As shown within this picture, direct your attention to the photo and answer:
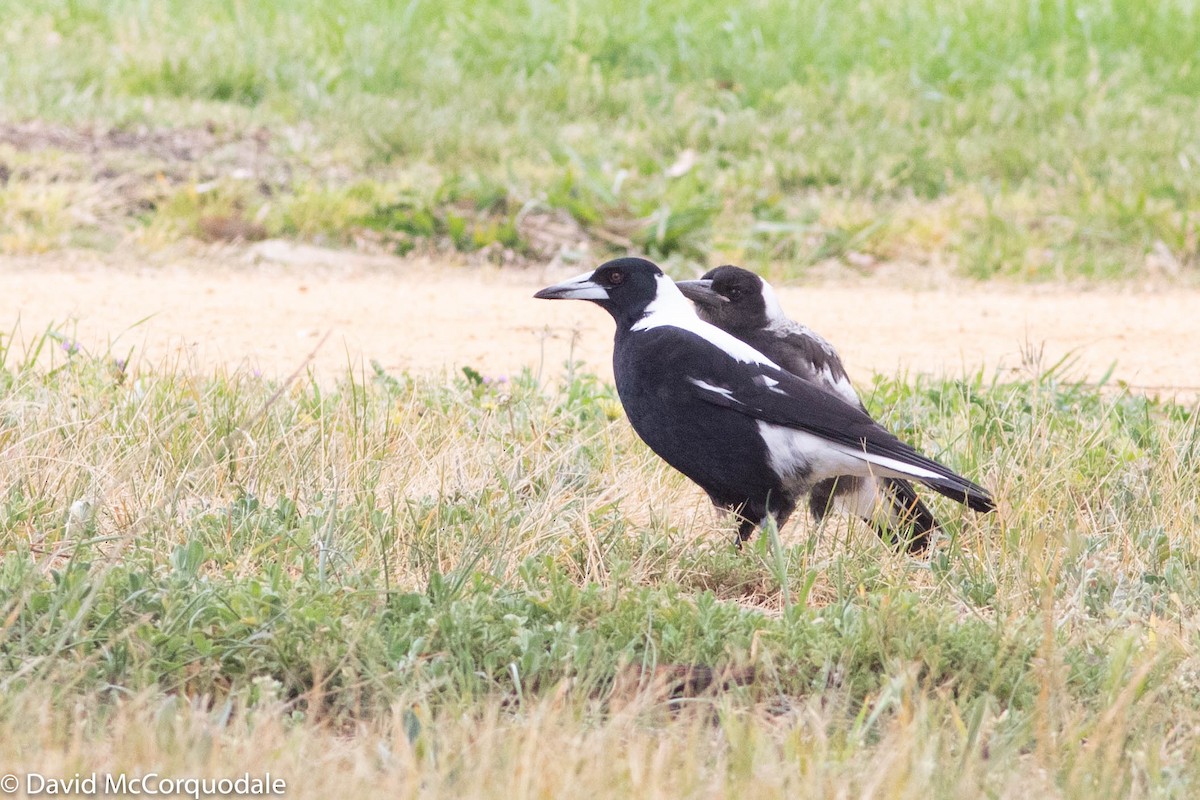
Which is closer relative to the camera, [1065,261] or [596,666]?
[596,666]

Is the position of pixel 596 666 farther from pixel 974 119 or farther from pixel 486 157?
pixel 974 119

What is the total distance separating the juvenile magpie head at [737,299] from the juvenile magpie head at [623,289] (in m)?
0.26

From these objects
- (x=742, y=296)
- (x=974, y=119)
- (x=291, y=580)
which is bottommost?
(x=291, y=580)

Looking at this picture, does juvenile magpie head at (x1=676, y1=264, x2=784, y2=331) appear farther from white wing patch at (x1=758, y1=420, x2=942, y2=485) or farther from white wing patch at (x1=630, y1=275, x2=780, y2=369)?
white wing patch at (x1=758, y1=420, x2=942, y2=485)

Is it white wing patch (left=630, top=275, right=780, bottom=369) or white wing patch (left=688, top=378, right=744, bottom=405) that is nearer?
white wing patch (left=688, top=378, right=744, bottom=405)

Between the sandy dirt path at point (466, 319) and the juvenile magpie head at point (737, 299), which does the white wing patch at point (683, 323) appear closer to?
the juvenile magpie head at point (737, 299)

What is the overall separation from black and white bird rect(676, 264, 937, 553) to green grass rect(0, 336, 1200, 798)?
14cm

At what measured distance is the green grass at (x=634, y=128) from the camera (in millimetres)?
8703

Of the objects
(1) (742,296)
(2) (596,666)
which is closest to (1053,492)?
(1) (742,296)

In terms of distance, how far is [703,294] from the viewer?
16.1 ft

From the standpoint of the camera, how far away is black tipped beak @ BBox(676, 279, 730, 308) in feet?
16.0

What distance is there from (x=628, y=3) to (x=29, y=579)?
32.1ft

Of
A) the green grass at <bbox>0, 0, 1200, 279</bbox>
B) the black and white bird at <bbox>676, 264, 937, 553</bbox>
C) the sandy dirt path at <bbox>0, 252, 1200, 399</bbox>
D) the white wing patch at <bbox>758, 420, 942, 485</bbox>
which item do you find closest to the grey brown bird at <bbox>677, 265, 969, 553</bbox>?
the black and white bird at <bbox>676, 264, 937, 553</bbox>

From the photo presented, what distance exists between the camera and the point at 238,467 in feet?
14.6
